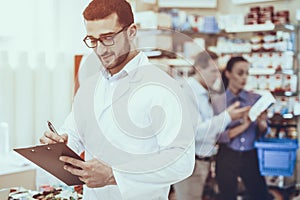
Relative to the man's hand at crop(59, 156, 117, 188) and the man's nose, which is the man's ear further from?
the man's hand at crop(59, 156, 117, 188)

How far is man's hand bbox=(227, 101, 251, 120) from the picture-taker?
134 inches

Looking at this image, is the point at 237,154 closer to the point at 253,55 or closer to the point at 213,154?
the point at 213,154

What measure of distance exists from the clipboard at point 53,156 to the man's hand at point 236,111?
6.96 ft

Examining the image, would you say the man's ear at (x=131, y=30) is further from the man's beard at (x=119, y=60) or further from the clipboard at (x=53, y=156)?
the clipboard at (x=53, y=156)

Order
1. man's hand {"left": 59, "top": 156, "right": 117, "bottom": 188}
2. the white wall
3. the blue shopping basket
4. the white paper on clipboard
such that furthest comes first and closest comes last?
the blue shopping basket
the white paper on clipboard
the white wall
man's hand {"left": 59, "top": 156, "right": 117, "bottom": 188}

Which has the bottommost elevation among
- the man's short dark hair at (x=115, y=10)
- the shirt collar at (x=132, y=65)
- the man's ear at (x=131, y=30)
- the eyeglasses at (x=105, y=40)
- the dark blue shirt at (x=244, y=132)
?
the dark blue shirt at (x=244, y=132)

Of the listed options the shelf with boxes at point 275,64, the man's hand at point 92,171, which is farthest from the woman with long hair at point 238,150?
the man's hand at point 92,171

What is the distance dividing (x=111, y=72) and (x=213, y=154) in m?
2.20

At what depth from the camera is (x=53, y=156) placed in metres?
1.36

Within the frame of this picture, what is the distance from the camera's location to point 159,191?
1.43m

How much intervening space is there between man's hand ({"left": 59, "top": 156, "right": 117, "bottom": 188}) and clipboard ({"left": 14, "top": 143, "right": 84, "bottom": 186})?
2 cm

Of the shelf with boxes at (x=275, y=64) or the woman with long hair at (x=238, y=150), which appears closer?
the woman with long hair at (x=238, y=150)

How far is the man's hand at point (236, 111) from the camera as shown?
3.40 metres

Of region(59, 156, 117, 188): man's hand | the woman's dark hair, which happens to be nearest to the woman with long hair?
the woman's dark hair
